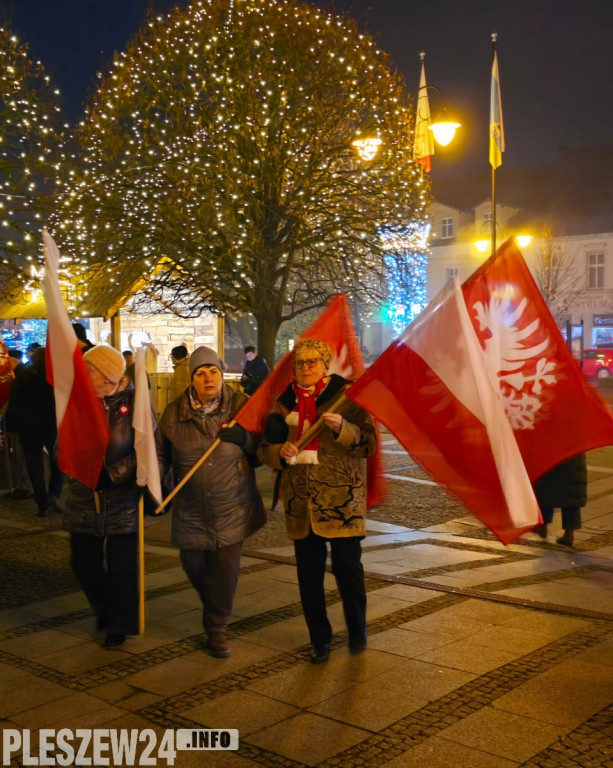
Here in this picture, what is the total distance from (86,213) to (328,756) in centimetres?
1589

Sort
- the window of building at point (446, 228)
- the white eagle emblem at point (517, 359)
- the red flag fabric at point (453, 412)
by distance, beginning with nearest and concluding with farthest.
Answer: the red flag fabric at point (453, 412)
the white eagle emblem at point (517, 359)
the window of building at point (446, 228)

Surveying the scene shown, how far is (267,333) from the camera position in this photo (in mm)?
20359

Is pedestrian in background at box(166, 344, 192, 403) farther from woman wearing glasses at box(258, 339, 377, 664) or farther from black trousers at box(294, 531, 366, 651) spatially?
black trousers at box(294, 531, 366, 651)

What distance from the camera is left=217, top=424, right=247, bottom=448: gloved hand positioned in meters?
5.41

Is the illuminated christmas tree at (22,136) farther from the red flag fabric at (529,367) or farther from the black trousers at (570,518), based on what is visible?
the red flag fabric at (529,367)

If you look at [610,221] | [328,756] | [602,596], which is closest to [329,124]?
[602,596]

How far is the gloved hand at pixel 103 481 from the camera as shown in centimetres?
561

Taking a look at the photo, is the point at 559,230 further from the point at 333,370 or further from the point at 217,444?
the point at 217,444

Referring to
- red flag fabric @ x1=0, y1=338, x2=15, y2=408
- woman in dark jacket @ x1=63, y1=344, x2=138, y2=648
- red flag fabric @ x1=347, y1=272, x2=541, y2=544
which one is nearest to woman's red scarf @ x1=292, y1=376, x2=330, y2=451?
red flag fabric @ x1=347, y1=272, x2=541, y2=544

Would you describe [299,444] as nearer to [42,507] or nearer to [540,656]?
[540,656]

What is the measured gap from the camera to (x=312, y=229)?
62.8 ft

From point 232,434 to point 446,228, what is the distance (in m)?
55.4

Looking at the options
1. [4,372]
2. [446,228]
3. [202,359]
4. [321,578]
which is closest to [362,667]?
[321,578]

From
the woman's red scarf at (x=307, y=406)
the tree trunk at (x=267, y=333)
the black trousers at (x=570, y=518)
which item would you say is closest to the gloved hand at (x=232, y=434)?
the woman's red scarf at (x=307, y=406)
